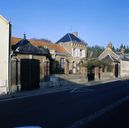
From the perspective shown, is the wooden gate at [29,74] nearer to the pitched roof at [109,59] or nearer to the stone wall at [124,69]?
the pitched roof at [109,59]

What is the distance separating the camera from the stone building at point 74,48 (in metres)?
58.3

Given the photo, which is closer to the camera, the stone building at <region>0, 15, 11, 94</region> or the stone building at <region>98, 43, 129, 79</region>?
the stone building at <region>0, 15, 11, 94</region>

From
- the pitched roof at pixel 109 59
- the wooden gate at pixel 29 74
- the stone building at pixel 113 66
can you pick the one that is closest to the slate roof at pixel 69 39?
the stone building at pixel 113 66

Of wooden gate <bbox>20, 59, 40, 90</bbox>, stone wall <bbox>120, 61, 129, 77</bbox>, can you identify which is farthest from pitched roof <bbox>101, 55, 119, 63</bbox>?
wooden gate <bbox>20, 59, 40, 90</bbox>

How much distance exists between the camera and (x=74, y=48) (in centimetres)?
6075

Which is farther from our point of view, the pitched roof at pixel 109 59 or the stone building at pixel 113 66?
the pitched roof at pixel 109 59

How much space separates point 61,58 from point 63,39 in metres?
9.80

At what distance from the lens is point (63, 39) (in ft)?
209

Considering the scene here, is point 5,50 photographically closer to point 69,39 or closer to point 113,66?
point 69,39

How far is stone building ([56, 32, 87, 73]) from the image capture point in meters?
58.3

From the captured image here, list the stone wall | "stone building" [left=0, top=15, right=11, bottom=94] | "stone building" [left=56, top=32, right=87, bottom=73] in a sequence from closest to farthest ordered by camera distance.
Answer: "stone building" [left=0, top=15, right=11, bottom=94] → "stone building" [left=56, top=32, right=87, bottom=73] → the stone wall

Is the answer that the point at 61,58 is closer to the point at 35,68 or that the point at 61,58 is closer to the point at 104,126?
the point at 35,68

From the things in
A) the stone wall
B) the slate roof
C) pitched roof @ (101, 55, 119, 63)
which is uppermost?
the slate roof

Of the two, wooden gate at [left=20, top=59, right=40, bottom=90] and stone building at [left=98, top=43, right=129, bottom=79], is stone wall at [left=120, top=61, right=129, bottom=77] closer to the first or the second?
stone building at [left=98, top=43, right=129, bottom=79]
